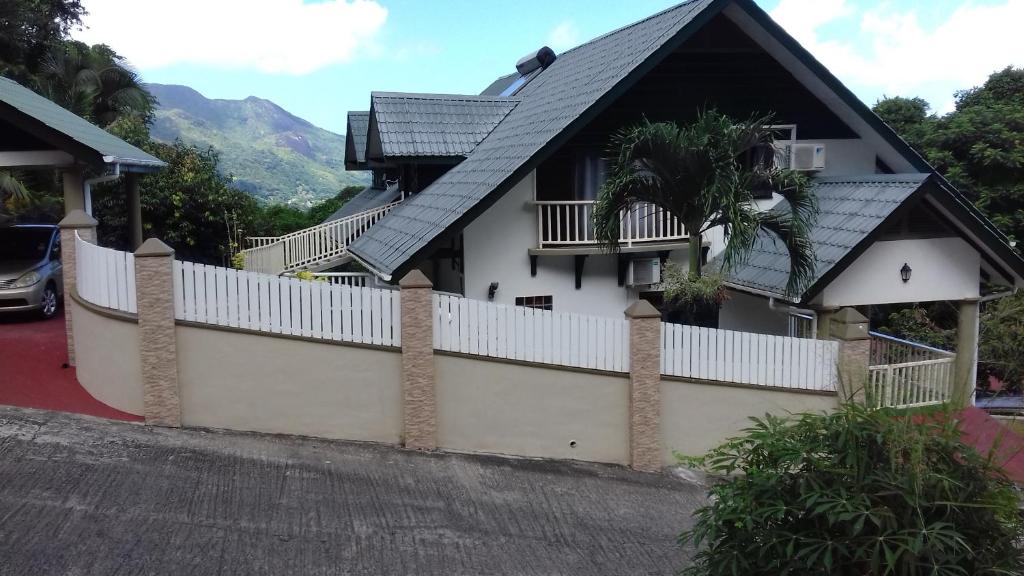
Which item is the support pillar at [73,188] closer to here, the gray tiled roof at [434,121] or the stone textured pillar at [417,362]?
the gray tiled roof at [434,121]

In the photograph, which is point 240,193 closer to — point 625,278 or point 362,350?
point 625,278

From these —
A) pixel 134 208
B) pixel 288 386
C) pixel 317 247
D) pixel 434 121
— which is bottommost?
pixel 288 386

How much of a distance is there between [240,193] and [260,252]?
5146 mm

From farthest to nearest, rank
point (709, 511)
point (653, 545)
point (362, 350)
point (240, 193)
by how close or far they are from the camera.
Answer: point (240, 193) < point (362, 350) < point (653, 545) < point (709, 511)

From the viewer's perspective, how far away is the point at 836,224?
13195mm

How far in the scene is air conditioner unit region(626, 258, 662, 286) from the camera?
46.6 ft

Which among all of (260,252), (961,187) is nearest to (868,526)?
(260,252)

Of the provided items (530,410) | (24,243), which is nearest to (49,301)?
(24,243)

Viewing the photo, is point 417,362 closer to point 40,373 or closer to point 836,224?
point 40,373

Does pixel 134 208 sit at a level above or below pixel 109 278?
above

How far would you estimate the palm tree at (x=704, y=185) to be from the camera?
11.0 metres

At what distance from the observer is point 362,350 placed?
988 centimetres

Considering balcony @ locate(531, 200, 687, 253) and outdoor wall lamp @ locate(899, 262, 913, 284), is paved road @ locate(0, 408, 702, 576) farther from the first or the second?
outdoor wall lamp @ locate(899, 262, 913, 284)

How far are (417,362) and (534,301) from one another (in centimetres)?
464
